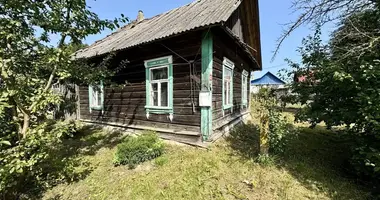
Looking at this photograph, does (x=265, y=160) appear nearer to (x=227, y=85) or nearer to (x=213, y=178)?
(x=213, y=178)

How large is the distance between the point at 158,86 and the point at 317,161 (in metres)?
4.98

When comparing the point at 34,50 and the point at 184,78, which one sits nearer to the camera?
the point at 34,50

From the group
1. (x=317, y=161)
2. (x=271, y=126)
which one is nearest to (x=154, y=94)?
(x=271, y=126)

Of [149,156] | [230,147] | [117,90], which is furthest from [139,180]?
[117,90]

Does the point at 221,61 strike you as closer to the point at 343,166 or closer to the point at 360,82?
the point at 360,82

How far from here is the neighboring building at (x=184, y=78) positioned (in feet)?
18.0

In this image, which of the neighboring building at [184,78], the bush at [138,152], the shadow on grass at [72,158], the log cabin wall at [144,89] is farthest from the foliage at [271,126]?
the shadow on grass at [72,158]

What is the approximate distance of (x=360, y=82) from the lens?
4.25m

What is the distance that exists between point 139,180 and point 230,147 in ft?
8.65

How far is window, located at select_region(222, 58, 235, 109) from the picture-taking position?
6916 millimetres

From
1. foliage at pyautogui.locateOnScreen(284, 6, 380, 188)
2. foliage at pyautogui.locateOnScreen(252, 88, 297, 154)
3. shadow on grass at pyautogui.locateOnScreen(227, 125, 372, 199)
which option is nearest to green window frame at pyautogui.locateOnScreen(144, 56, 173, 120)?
shadow on grass at pyautogui.locateOnScreen(227, 125, 372, 199)

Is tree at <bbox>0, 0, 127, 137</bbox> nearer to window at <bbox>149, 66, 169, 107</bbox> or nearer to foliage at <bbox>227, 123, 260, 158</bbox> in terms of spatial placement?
window at <bbox>149, 66, 169, 107</bbox>

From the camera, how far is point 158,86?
6.59 m

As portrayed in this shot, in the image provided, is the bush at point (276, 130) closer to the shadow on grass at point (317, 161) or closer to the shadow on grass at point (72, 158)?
the shadow on grass at point (317, 161)
